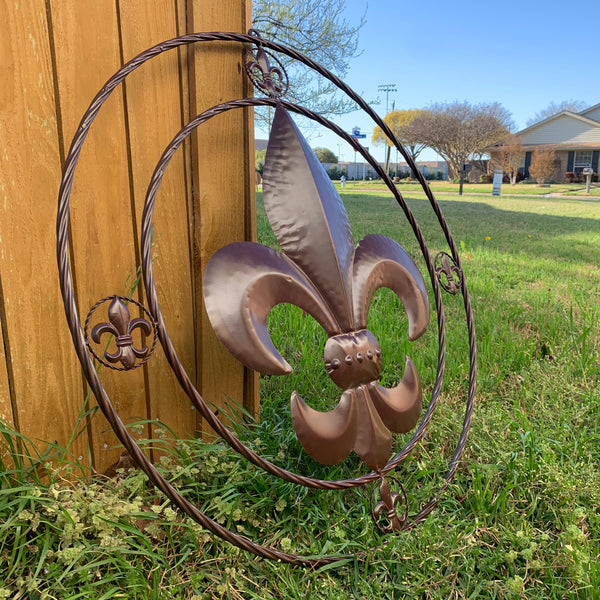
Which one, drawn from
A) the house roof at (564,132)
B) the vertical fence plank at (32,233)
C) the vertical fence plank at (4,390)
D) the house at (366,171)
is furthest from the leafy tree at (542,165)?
the vertical fence plank at (4,390)

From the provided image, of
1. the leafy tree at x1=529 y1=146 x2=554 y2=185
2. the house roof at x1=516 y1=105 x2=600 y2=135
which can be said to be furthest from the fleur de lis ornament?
the house roof at x1=516 y1=105 x2=600 y2=135

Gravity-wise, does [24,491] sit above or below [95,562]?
above

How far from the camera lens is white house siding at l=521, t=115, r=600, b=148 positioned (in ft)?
143

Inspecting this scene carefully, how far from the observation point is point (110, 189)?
1.71 m

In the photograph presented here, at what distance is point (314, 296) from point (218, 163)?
664 millimetres

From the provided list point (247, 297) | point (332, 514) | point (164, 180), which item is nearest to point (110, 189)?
point (164, 180)

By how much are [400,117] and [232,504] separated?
236 ft

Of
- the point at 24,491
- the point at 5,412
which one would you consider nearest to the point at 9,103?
the point at 5,412

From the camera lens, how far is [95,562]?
1380 mm

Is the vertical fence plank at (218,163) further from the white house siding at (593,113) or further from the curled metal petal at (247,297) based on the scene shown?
the white house siding at (593,113)

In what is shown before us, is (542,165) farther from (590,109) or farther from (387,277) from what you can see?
(387,277)

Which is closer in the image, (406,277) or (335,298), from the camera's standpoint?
(335,298)

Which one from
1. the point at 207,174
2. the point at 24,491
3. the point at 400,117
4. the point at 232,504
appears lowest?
the point at 232,504

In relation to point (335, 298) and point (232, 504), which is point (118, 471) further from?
point (335, 298)
